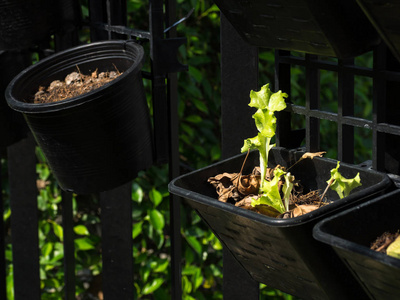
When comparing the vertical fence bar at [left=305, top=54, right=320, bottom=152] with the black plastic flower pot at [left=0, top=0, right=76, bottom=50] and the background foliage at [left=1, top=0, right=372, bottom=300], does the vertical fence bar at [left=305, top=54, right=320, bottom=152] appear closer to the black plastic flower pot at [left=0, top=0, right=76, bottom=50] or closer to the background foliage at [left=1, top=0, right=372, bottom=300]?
the black plastic flower pot at [left=0, top=0, right=76, bottom=50]

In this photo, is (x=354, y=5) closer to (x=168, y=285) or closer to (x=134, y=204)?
(x=134, y=204)

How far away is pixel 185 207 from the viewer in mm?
2404

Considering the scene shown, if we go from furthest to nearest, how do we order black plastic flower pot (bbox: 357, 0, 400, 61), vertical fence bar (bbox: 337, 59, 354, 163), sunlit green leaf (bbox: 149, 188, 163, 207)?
sunlit green leaf (bbox: 149, 188, 163, 207)
vertical fence bar (bbox: 337, 59, 354, 163)
black plastic flower pot (bbox: 357, 0, 400, 61)

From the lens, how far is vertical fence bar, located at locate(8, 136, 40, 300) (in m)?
1.99

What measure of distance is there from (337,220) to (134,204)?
1438mm

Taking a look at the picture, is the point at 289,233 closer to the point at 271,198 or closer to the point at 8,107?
the point at 271,198

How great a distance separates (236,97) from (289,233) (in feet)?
1.52

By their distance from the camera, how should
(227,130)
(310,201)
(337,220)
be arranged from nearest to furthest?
(337,220) → (310,201) → (227,130)

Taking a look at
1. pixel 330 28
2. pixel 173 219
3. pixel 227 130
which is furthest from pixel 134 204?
pixel 330 28

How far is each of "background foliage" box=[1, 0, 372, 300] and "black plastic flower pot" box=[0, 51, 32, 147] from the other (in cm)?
53

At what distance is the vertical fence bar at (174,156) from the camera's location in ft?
4.98

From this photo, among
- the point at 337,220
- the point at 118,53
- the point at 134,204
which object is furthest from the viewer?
the point at 134,204

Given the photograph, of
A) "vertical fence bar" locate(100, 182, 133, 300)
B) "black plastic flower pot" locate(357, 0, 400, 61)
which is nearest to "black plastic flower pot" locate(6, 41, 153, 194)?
"vertical fence bar" locate(100, 182, 133, 300)

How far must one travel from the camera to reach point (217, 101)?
238cm
